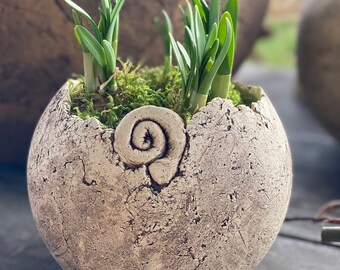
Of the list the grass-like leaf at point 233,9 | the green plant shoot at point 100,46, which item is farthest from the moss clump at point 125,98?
the grass-like leaf at point 233,9

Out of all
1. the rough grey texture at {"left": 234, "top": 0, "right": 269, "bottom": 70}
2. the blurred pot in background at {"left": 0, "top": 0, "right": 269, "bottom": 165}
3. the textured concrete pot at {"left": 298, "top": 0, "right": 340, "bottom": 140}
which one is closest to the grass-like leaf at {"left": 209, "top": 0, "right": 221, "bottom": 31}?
the blurred pot in background at {"left": 0, "top": 0, "right": 269, "bottom": 165}

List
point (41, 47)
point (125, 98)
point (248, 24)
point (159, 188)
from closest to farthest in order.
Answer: point (159, 188) < point (125, 98) < point (41, 47) < point (248, 24)

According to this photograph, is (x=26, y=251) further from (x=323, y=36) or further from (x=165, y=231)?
(x=323, y=36)

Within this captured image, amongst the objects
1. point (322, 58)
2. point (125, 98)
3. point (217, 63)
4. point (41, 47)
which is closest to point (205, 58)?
point (217, 63)

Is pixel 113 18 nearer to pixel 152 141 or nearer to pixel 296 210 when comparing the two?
pixel 152 141

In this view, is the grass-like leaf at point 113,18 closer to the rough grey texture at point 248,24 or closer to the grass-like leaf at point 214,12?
the grass-like leaf at point 214,12

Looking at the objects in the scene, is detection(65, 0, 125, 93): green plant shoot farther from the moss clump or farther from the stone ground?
the stone ground
